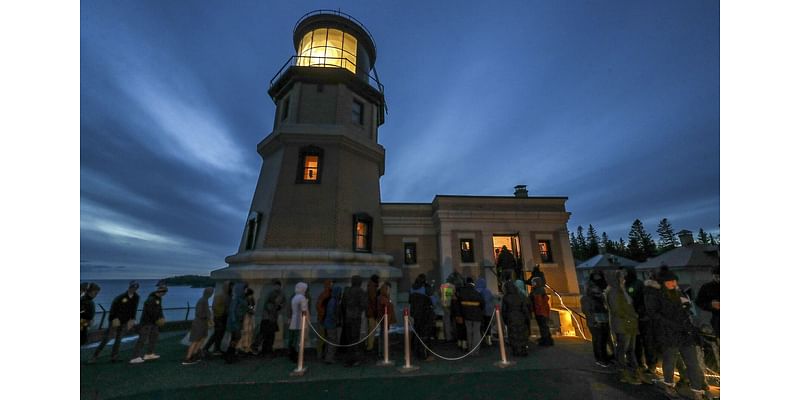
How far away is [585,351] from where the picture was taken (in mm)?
7566

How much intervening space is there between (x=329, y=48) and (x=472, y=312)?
50.7ft

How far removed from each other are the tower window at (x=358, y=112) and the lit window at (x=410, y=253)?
7.16 meters

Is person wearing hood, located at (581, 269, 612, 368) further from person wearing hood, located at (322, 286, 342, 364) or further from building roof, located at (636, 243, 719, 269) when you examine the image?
building roof, located at (636, 243, 719, 269)

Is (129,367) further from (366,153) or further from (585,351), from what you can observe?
(585,351)

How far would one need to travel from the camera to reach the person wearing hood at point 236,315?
7.23 meters

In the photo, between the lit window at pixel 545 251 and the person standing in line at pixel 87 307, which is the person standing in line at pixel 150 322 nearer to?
the person standing in line at pixel 87 307

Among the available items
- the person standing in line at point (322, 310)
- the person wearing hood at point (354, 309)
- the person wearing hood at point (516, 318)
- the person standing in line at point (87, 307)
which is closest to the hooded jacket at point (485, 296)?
the person wearing hood at point (516, 318)

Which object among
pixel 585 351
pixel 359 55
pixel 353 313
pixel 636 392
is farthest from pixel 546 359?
pixel 359 55

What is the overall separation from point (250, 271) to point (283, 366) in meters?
3.68

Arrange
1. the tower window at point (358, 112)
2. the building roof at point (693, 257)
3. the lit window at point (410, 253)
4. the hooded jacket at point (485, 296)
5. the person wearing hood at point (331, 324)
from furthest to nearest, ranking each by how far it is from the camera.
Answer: the building roof at point (693, 257), the lit window at point (410, 253), the tower window at point (358, 112), the hooded jacket at point (485, 296), the person wearing hood at point (331, 324)

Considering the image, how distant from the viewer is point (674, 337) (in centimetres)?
468

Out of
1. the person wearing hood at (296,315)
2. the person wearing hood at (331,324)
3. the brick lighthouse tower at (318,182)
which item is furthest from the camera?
the brick lighthouse tower at (318,182)

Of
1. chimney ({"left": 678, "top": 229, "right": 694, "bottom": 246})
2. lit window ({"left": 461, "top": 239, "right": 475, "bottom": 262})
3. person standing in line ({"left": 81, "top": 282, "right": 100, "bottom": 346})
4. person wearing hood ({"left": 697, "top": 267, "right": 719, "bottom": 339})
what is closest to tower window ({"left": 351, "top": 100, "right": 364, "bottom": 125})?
lit window ({"left": 461, "top": 239, "right": 475, "bottom": 262})

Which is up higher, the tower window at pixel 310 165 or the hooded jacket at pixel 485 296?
the tower window at pixel 310 165
